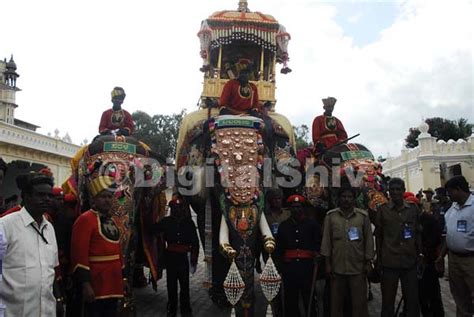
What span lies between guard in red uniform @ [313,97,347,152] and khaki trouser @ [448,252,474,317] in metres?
3.04

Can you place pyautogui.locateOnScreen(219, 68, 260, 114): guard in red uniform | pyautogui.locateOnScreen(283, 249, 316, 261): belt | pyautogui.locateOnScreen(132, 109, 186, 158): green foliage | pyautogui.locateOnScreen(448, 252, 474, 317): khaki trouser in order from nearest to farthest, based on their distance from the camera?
→ pyautogui.locateOnScreen(448, 252, 474, 317): khaki trouser < pyautogui.locateOnScreen(283, 249, 316, 261): belt < pyautogui.locateOnScreen(219, 68, 260, 114): guard in red uniform < pyautogui.locateOnScreen(132, 109, 186, 158): green foliage

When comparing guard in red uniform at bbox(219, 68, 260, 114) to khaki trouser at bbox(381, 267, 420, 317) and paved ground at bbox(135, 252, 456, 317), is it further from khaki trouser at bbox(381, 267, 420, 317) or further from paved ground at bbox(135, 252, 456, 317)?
khaki trouser at bbox(381, 267, 420, 317)

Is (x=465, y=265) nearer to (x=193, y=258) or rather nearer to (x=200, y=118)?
(x=193, y=258)

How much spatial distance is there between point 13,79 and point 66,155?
31331 mm

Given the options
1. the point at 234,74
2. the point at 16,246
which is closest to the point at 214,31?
the point at 234,74

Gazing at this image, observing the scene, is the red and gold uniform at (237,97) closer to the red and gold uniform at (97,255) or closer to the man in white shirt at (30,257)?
the red and gold uniform at (97,255)

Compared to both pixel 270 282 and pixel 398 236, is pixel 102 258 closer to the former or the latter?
pixel 270 282

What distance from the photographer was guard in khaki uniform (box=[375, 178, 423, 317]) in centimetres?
492

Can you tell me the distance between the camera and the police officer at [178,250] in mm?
5801

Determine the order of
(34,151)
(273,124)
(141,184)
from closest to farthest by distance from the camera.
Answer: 1. (141,184)
2. (273,124)
3. (34,151)

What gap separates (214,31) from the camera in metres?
10.3

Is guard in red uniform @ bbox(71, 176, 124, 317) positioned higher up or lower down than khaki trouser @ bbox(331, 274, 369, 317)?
higher up

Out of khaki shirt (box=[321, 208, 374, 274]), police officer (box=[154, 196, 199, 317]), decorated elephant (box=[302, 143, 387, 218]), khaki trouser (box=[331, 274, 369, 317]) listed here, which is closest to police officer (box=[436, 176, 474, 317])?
khaki shirt (box=[321, 208, 374, 274])

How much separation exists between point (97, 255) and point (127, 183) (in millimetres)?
1482
